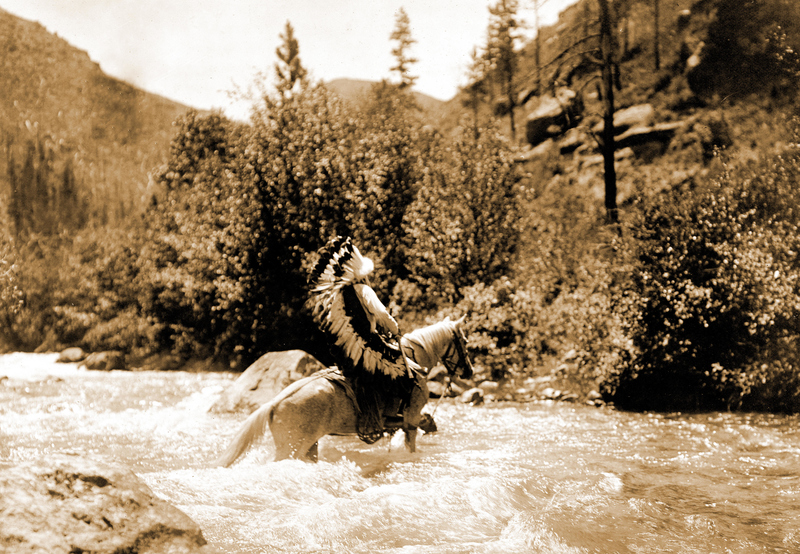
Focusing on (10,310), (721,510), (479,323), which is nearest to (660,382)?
(479,323)

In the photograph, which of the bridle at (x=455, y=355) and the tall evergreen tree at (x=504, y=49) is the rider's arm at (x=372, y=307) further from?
the tall evergreen tree at (x=504, y=49)

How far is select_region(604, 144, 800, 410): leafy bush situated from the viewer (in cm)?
907

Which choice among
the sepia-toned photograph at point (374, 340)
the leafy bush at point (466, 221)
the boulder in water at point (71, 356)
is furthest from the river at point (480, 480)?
the boulder in water at point (71, 356)

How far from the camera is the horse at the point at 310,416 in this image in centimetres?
514

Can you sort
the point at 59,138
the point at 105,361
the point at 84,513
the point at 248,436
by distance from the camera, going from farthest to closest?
the point at 105,361
the point at 59,138
the point at 248,436
the point at 84,513

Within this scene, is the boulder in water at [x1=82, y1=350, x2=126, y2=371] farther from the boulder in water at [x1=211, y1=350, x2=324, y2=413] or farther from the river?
the boulder in water at [x1=211, y1=350, x2=324, y2=413]

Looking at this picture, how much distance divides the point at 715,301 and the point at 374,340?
265 inches

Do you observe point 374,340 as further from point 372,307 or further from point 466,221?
point 466,221

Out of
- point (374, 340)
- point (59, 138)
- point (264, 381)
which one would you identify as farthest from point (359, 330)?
point (59, 138)

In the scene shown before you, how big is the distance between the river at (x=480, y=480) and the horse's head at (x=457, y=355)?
3.17 feet

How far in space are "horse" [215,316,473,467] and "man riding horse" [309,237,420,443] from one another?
0.59 ft

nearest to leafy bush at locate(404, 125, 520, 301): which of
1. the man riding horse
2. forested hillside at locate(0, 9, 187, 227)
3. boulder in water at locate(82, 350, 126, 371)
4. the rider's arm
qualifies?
the man riding horse

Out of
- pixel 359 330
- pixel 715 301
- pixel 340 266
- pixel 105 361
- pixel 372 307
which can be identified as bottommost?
pixel 105 361

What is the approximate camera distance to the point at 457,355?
6734 mm
